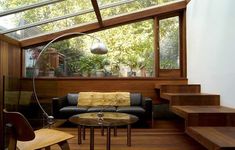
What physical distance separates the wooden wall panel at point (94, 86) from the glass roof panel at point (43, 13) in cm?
150

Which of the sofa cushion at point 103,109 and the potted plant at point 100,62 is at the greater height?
the potted plant at point 100,62

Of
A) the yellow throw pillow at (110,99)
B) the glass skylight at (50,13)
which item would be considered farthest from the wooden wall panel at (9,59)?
the yellow throw pillow at (110,99)

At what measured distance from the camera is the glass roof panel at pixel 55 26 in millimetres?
5930

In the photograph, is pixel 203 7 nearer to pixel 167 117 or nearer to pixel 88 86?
pixel 167 117

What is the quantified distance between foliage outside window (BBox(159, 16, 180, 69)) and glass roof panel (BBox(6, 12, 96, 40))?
1.70 m

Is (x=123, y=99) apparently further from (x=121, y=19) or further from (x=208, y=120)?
(x=208, y=120)

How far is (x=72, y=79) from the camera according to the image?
6246 millimetres

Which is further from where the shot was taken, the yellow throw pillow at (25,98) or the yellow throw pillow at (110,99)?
the yellow throw pillow at (110,99)

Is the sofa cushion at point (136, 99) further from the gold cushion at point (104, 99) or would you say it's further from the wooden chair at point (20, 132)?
the wooden chair at point (20, 132)

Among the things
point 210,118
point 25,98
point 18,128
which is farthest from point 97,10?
point 18,128

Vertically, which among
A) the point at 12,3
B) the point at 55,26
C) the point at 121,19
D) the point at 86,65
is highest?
the point at 121,19

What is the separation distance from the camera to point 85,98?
5.96 metres

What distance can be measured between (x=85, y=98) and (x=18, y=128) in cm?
362

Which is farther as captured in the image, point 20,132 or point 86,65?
point 86,65
